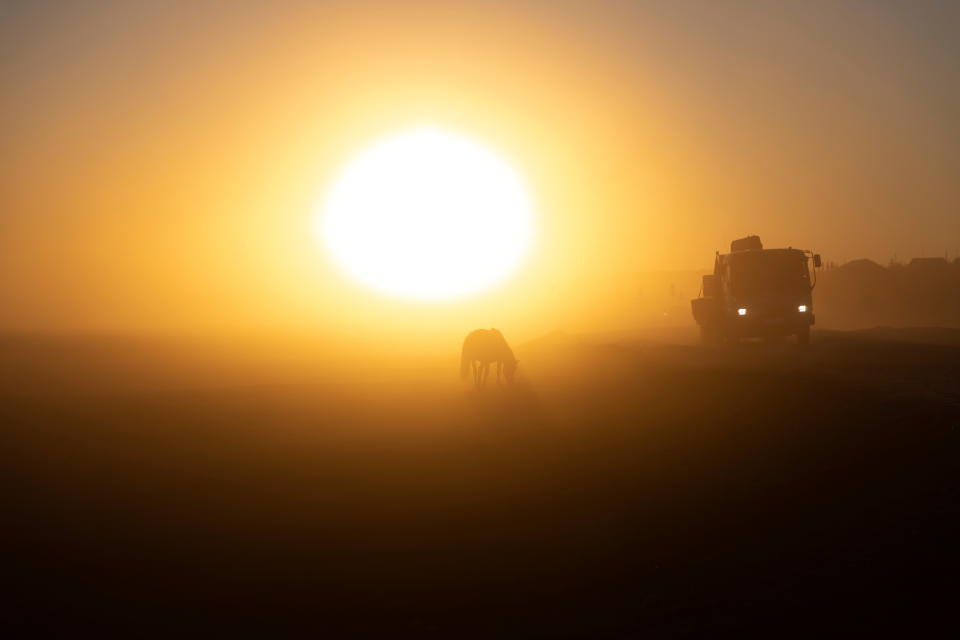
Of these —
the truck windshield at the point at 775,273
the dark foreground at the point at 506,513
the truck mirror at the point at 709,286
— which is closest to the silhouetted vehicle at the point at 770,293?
the truck windshield at the point at 775,273

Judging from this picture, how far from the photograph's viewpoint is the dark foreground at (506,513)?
11.1 m

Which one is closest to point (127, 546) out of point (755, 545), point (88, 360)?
point (755, 545)

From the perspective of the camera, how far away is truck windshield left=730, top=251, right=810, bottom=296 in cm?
3534

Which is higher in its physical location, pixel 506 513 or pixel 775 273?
pixel 775 273

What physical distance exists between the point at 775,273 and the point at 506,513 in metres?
24.2

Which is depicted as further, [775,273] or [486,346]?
[775,273]

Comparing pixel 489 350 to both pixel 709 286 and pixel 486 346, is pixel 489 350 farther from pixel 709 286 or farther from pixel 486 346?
pixel 709 286

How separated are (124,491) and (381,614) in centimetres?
716

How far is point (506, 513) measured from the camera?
14.7m

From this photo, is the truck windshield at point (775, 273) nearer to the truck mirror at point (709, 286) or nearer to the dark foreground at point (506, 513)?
the truck mirror at point (709, 286)

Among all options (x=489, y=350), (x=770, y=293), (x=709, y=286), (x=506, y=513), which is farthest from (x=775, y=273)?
(x=506, y=513)

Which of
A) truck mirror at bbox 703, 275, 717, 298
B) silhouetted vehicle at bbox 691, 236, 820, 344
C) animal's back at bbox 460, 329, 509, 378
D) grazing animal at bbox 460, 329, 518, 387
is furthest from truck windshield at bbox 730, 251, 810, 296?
animal's back at bbox 460, 329, 509, 378

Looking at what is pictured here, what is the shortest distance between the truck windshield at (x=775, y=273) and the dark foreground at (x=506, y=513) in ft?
38.6

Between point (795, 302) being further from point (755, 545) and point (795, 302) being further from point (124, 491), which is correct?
point (124, 491)
